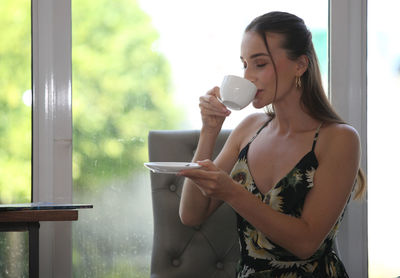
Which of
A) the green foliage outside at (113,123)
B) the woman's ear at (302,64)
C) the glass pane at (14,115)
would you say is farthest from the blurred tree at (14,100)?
the woman's ear at (302,64)

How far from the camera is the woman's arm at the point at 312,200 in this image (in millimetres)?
1279

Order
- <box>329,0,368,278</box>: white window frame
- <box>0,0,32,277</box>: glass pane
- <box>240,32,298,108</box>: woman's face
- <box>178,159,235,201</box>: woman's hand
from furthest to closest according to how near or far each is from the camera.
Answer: <box>329,0,368,278</box>: white window frame, <box>0,0,32,277</box>: glass pane, <box>240,32,298,108</box>: woman's face, <box>178,159,235,201</box>: woman's hand

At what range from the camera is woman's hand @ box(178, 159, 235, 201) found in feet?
3.95

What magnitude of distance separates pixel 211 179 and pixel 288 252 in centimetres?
36

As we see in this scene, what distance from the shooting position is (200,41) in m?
2.12

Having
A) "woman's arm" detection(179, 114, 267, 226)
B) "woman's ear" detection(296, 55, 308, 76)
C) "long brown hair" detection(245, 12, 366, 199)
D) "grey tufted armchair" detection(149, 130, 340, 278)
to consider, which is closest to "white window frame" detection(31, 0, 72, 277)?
"grey tufted armchair" detection(149, 130, 340, 278)

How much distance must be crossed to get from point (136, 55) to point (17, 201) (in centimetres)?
72

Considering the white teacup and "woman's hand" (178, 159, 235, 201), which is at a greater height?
the white teacup

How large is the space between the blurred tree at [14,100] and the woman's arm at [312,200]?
3.24ft

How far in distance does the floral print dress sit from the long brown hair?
0.39 ft

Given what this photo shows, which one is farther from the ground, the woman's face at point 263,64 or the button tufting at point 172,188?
the woman's face at point 263,64

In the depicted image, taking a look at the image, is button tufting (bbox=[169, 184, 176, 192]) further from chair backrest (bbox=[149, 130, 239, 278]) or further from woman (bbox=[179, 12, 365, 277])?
woman (bbox=[179, 12, 365, 277])

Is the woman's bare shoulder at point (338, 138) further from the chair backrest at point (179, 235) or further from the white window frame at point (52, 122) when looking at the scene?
the white window frame at point (52, 122)
